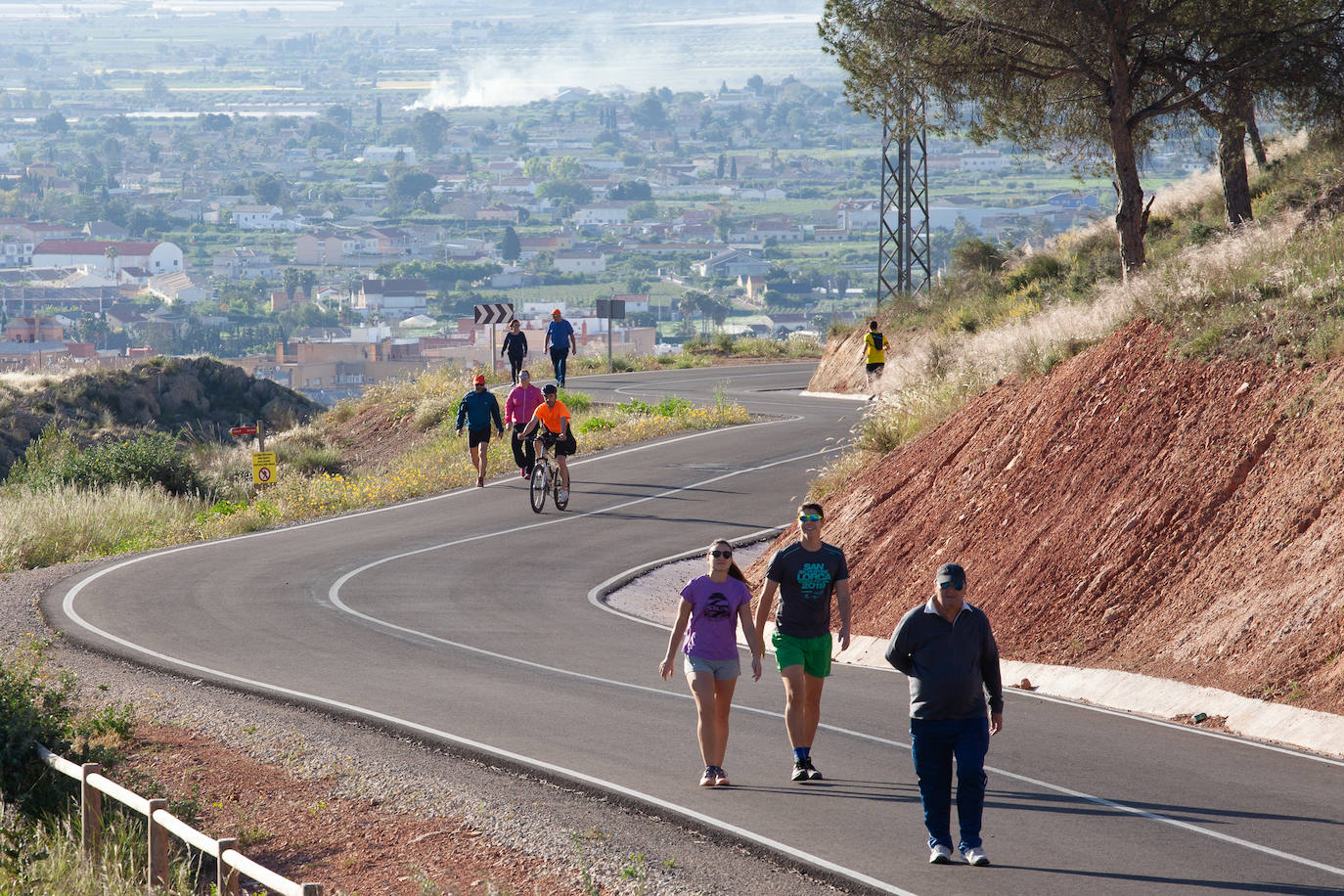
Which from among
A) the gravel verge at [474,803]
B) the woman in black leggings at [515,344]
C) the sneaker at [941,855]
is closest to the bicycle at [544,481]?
the gravel verge at [474,803]

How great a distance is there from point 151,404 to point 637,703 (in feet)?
127

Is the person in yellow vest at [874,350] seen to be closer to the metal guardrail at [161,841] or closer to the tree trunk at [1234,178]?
the tree trunk at [1234,178]

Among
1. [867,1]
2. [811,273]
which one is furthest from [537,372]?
[811,273]

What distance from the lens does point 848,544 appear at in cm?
1794

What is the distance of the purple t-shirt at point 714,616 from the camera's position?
960 cm

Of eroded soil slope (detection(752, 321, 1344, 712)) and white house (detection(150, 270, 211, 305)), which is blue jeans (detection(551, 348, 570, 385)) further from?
white house (detection(150, 270, 211, 305))

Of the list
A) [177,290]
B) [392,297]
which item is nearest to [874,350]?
[392,297]

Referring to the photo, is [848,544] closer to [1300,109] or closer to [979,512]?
[979,512]

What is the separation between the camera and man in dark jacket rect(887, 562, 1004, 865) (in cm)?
809

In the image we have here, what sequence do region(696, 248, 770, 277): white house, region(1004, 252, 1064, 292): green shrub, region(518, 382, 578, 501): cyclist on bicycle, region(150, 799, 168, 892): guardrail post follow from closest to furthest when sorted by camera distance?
region(150, 799, 168, 892): guardrail post, region(518, 382, 578, 501): cyclist on bicycle, region(1004, 252, 1064, 292): green shrub, region(696, 248, 770, 277): white house

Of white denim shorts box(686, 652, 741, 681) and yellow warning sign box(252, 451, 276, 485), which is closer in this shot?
white denim shorts box(686, 652, 741, 681)

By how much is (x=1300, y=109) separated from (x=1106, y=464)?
11118 mm

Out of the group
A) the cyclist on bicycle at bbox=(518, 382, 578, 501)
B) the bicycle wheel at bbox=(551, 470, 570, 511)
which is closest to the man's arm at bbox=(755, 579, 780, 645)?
the cyclist on bicycle at bbox=(518, 382, 578, 501)

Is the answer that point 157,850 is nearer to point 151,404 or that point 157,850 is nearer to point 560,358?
point 560,358
